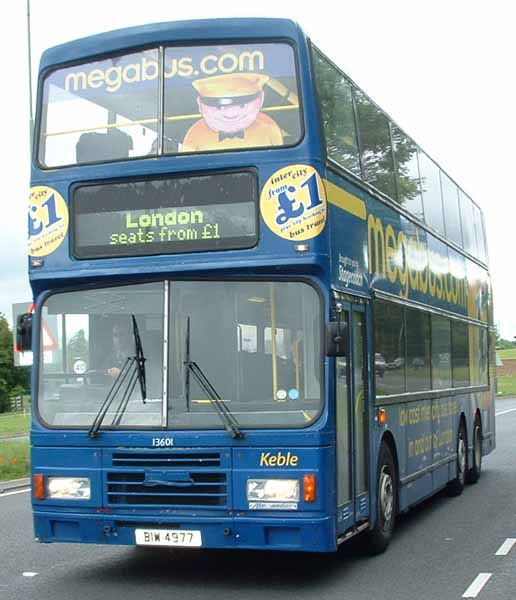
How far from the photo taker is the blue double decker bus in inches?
369

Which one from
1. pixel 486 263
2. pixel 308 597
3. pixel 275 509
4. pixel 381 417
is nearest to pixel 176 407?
pixel 275 509

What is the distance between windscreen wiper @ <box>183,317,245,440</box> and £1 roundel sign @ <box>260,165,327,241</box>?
1.16 meters

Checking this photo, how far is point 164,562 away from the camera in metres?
11.0

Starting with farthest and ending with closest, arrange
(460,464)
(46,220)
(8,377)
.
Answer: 1. (8,377)
2. (460,464)
3. (46,220)

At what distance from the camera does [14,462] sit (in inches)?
816

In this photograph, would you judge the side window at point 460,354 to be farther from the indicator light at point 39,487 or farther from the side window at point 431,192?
the indicator light at point 39,487

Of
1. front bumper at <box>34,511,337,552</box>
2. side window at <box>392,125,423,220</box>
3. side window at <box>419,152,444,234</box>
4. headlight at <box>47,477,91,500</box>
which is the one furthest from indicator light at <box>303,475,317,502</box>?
side window at <box>419,152,444,234</box>

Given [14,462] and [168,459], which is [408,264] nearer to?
[168,459]

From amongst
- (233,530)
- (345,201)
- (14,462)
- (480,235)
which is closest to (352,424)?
(233,530)

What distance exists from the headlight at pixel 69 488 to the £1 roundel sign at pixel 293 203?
8.57 ft

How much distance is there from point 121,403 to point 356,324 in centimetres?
241

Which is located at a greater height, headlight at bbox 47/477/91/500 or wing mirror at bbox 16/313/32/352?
wing mirror at bbox 16/313/32/352

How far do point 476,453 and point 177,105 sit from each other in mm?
10240

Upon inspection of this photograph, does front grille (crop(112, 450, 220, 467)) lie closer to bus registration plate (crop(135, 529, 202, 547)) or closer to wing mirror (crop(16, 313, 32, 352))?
bus registration plate (crop(135, 529, 202, 547))
